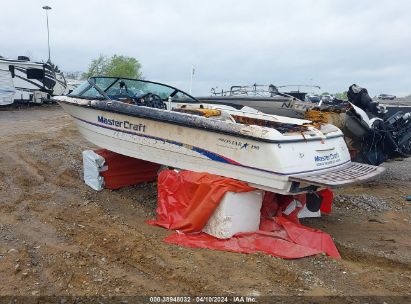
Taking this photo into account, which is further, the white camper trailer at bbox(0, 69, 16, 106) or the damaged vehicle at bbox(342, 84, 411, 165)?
the white camper trailer at bbox(0, 69, 16, 106)

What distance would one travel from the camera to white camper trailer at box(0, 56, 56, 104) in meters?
16.0

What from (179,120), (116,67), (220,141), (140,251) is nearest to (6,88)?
(179,120)

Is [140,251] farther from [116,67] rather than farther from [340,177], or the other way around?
[116,67]

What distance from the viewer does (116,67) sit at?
36.8 metres

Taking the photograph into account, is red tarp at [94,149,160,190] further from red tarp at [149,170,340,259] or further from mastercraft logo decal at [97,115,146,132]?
red tarp at [149,170,340,259]

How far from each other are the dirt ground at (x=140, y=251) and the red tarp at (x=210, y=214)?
0.59 ft

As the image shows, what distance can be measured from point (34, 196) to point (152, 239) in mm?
2103

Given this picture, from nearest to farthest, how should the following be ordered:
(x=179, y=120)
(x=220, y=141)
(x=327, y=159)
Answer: (x=220, y=141), (x=327, y=159), (x=179, y=120)

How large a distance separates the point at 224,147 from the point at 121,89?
273 centimetres

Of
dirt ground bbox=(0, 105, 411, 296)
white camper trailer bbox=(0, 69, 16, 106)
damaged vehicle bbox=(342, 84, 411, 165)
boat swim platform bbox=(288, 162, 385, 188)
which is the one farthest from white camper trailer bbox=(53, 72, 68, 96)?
boat swim platform bbox=(288, 162, 385, 188)

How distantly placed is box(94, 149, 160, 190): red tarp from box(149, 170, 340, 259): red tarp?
145 cm

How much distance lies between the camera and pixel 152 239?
475 centimetres

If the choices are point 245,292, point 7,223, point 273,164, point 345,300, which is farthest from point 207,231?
point 7,223

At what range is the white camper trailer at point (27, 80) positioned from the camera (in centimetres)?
1597
